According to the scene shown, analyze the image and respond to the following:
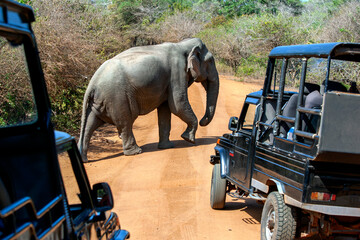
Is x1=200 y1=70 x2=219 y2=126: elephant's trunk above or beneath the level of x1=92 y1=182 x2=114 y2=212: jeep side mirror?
beneath

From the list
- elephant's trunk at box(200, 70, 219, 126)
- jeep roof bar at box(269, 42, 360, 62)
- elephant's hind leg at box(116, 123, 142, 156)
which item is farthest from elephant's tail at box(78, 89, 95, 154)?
jeep roof bar at box(269, 42, 360, 62)

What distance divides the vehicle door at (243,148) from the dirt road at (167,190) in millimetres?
739

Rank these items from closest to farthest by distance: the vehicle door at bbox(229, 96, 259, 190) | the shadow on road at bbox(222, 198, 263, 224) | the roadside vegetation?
the vehicle door at bbox(229, 96, 259, 190)
the shadow on road at bbox(222, 198, 263, 224)
the roadside vegetation

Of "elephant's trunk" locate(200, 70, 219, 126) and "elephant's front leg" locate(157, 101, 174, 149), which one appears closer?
"elephant's front leg" locate(157, 101, 174, 149)

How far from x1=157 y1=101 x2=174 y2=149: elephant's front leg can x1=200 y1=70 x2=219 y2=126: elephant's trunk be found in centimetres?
130

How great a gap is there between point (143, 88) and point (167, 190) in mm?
4201

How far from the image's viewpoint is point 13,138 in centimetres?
280

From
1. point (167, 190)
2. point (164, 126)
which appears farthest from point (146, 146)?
point (167, 190)

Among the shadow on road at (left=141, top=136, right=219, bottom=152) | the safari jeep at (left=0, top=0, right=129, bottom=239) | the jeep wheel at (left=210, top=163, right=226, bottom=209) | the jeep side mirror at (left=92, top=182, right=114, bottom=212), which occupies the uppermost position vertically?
the safari jeep at (left=0, top=0, right=129, bottom=239)

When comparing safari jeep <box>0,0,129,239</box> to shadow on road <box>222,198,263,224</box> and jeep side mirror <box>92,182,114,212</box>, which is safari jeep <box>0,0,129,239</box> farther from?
shadow on road <box>222,198,263,224</box>

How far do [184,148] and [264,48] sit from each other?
17005mm

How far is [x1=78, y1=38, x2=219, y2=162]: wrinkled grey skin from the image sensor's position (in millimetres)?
11812

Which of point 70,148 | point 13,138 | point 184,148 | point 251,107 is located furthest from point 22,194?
point 184,148

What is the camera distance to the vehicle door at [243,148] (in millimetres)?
6605
